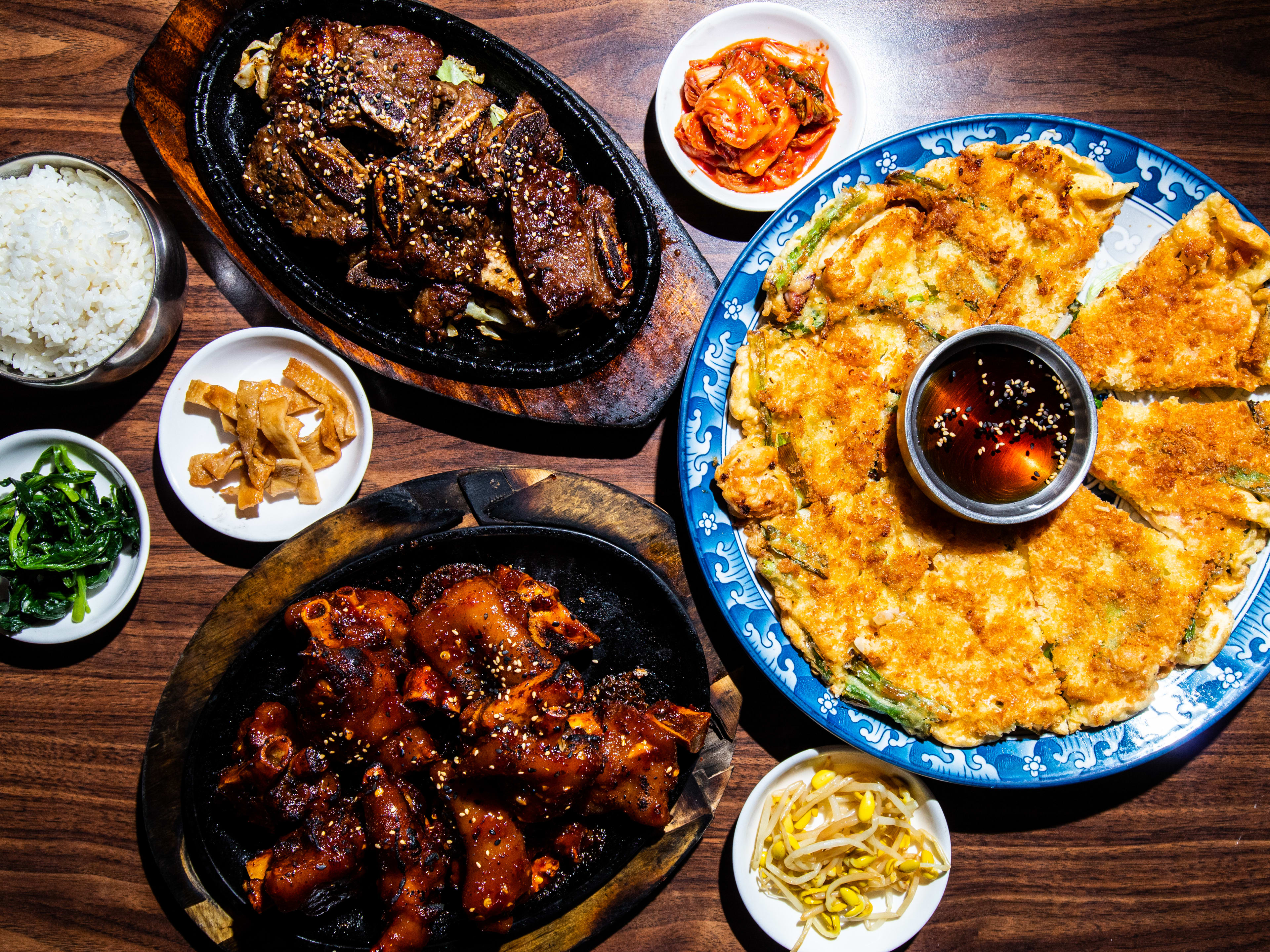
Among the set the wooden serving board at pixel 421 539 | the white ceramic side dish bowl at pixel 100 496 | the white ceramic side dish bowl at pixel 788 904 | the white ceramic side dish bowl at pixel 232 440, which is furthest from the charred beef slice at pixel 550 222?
the white ceramic side dish bowl at pixel 788 904

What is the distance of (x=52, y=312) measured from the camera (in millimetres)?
2963

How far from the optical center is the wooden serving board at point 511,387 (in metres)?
2.98

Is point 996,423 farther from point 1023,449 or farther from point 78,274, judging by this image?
point 78,274

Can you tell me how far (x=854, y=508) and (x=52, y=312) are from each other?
3591 millimetres

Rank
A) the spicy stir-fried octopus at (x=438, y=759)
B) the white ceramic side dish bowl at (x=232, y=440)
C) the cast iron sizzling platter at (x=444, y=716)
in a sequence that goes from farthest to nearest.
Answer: the white ceramic side dish bowl at (x=232, y=440)
the cast iron sizzling platter at (x=444, y=716)
the spicy stir-fried octopus at (x=438, y=759)

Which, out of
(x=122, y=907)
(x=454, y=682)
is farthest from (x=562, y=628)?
(x=122, y=907)

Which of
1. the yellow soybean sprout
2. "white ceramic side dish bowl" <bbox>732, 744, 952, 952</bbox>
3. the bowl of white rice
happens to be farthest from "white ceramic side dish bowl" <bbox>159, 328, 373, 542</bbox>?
the yellow soybean sprout

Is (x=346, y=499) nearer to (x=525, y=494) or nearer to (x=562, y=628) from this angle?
(x=525, y=494)

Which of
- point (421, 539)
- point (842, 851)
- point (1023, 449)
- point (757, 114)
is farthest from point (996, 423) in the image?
point (421, 539)

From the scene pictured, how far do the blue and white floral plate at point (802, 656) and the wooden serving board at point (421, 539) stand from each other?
0.90ft

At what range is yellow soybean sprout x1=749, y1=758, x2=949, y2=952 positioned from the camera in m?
3.14

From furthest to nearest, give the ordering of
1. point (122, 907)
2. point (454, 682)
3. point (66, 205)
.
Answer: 1. point (122, 907)
2. point (66, 205)
3. point (454, 682)

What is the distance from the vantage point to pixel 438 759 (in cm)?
290

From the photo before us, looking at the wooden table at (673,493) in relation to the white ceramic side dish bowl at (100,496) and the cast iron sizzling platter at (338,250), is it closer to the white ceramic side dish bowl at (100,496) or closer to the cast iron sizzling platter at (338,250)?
the white ceramic side dish bowl at (100,496)
